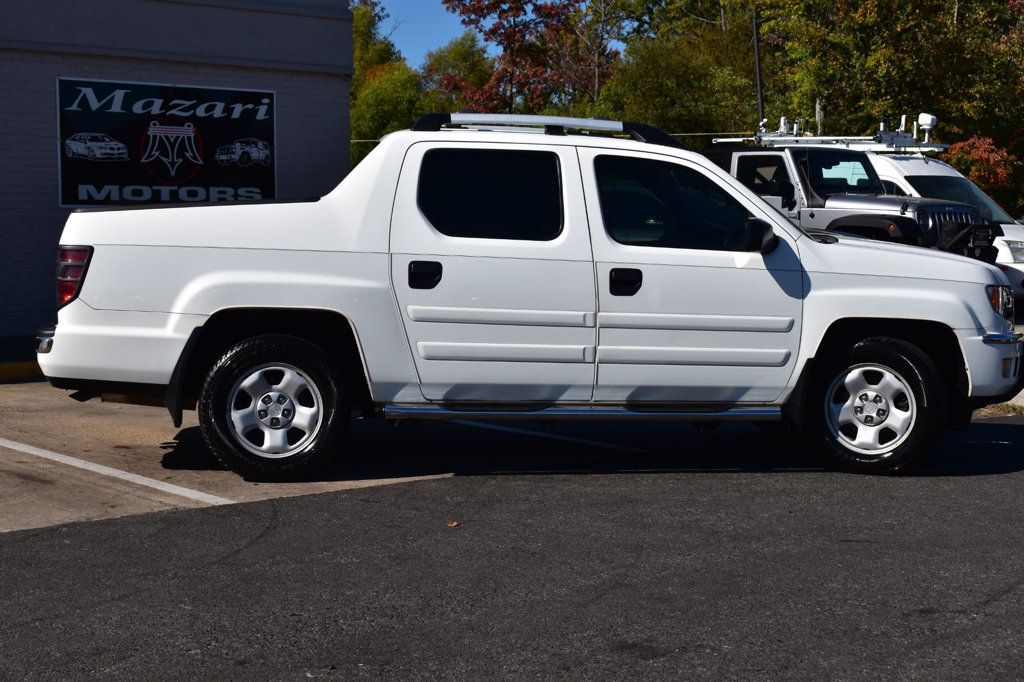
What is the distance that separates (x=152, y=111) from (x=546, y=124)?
8.33 metres

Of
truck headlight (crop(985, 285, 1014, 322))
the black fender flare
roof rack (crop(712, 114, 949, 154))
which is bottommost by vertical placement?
the black fender flare

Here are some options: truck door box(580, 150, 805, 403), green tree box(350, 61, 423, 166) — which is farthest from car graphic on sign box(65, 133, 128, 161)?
green tree box(350, 61, 423, 166)

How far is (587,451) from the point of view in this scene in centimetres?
864

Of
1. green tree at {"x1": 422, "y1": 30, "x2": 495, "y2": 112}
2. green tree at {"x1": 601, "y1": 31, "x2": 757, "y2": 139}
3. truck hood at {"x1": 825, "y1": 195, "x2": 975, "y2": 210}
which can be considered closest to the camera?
truck hood at {"x1": 825, "y1": 195, "x2": 975, "y2": 210}

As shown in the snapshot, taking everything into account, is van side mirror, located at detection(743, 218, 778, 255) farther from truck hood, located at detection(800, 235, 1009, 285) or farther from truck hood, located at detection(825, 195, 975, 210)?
truck hood, located at detection(825, 195, 975, 210)

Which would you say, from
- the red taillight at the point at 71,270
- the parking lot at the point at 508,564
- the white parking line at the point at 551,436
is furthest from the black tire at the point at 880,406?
the red taillight at the point at 71,270

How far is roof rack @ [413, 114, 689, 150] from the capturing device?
7.70 m

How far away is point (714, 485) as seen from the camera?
750cm

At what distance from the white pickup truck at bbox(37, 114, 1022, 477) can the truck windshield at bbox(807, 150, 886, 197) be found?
316 inches

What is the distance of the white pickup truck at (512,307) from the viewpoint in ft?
23.8

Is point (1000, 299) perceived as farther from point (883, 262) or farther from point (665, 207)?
point (665, 207)

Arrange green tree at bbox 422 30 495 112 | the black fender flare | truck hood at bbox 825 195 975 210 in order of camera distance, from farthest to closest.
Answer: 1. green tree at bbox 422 30 495 112
2. truck hood at bbox 825 195 975 210
3. the black fender flare

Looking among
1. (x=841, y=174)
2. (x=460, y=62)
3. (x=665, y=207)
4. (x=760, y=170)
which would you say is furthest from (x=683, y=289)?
(x=460, y=62)

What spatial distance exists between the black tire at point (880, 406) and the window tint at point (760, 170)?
789 cm
